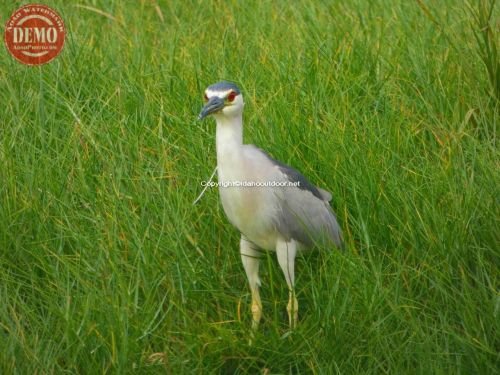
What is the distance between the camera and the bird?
151 inches

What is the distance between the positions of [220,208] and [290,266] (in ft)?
1.82

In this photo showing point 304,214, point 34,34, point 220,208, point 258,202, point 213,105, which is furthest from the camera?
point 34,34

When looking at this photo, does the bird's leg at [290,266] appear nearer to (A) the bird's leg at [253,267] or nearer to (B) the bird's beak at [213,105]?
(A) the bird's leg at [253,267]

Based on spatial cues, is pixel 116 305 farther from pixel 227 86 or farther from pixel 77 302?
pixel 227 86

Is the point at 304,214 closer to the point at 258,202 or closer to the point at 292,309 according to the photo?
the point at 258,202

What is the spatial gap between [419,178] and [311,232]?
0.66 meters

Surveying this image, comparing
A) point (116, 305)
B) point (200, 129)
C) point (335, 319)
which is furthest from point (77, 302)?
point (200, 129)

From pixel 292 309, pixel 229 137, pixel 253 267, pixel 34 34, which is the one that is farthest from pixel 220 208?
pixel 34 34

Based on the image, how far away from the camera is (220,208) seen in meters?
4.29

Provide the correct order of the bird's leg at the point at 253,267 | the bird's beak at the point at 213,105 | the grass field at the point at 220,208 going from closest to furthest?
the grass field at the point at 220,208 < the bird's beak at the point at 213,105 < the bird's leg at the point at 253,267

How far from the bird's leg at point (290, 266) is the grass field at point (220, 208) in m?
0.07

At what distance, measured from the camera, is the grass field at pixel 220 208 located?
3598 millimetres

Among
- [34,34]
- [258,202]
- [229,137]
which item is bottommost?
[258,202]

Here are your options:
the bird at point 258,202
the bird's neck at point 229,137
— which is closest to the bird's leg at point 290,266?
the bird at point 258,202
